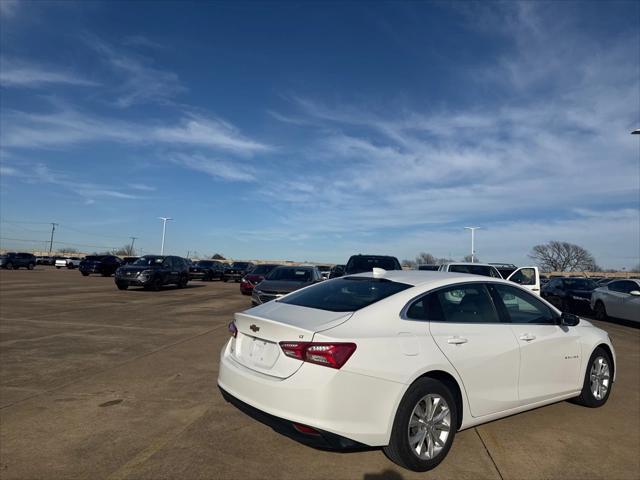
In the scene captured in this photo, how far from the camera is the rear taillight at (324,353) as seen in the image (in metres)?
3.15

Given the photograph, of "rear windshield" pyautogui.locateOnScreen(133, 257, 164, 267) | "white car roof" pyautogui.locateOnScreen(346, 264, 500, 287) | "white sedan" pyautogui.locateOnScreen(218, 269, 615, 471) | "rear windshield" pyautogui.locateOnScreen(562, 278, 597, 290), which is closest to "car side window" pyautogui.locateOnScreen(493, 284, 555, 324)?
"white sedan" pyautogui.locateOnScreen(218, 269, 615, 471)

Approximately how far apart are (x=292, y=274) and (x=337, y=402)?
1137 centimetres

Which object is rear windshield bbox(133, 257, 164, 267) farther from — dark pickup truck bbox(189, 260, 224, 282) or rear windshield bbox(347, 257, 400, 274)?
dark pickup truck bbox(189, 260, 224, 282)

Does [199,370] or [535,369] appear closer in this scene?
[535,369]

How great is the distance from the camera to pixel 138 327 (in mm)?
9742

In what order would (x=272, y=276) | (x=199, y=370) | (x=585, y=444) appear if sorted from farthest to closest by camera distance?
(x=272, y=276) → (x=199, y=370) → (x=585, y=444)

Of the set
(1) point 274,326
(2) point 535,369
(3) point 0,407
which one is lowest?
(3) point 0,407

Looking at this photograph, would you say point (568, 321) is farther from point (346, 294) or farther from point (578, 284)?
point (578, 284)

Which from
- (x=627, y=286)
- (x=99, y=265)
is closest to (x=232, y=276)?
(x=99, y=265)

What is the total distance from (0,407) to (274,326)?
3327mm

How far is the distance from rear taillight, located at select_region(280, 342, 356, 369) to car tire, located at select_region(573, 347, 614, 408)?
3.45 metres

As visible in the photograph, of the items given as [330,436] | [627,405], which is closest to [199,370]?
[330,436]

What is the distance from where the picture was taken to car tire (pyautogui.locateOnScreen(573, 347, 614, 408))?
5.04 meters

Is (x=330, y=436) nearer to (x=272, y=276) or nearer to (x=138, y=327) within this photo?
(x=138, y=327)
